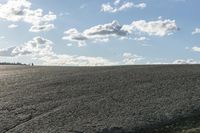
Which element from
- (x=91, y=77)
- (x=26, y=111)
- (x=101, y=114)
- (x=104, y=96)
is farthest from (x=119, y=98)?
(x=91, y=77)

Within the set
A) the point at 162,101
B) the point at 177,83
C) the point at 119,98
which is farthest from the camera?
the point at 177,83

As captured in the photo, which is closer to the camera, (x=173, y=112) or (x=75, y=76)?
(x=173, y=112)

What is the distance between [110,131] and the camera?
42.1 feet

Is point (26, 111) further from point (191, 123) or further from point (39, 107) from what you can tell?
point (191, 123)

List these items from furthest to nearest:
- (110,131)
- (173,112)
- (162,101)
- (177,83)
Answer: (177,83)
(162,101)
(173,112)
(110,131)

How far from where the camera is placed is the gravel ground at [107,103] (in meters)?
13.3

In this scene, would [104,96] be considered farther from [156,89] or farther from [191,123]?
[191,123]

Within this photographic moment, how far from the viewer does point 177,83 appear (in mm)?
18297

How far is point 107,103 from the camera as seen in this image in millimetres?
15883

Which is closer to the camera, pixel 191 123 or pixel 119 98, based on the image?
pixel 191 123

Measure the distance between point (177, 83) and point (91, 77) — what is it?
499 cm

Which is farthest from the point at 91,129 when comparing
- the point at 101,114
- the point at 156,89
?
the point at 156,89

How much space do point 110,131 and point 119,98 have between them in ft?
12.2

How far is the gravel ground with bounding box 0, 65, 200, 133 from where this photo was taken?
43.7 feet
